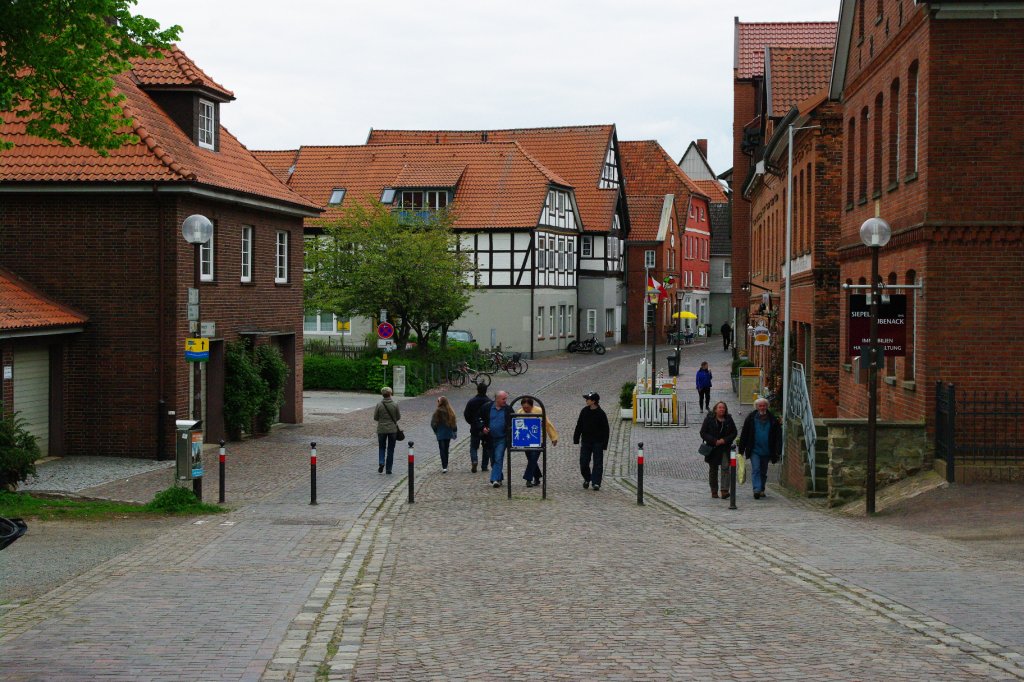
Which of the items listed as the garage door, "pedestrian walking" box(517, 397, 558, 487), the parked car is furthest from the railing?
the parked car

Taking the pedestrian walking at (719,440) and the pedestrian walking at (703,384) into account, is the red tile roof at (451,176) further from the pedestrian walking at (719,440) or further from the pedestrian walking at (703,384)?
the pedestrian walking at (719,440)

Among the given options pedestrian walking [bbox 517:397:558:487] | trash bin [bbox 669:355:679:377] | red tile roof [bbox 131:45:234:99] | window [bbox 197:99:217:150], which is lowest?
pedestrian walking [bbox 517:397:558:487]

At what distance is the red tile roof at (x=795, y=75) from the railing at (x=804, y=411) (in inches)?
645

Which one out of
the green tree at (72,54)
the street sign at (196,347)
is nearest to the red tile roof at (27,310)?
the green tree at (72,54)

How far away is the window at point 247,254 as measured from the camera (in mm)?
29297

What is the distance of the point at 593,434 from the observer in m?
20.6

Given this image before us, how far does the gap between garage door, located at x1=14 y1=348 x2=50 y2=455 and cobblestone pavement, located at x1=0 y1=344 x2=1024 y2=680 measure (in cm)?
616

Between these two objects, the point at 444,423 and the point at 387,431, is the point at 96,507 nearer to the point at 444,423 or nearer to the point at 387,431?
the point at 387,431

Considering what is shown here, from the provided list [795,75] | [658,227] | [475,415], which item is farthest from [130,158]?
[658,227]

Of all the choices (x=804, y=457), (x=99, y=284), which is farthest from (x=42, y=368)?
(x=804, y=457)

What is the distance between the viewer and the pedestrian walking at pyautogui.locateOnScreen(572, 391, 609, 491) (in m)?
20.5

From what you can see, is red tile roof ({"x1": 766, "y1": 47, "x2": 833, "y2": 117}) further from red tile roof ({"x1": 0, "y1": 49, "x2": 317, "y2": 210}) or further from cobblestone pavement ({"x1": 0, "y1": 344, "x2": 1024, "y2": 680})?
cobblestone pavement ({"x1": 0, "y1": 344, "x2": 1024, "y2": 680})

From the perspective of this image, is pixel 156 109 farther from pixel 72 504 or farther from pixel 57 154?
pixel 72 504

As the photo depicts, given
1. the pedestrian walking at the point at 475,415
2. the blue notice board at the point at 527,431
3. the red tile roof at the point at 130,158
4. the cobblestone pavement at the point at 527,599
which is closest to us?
the cobblestone pavement at the point at 527,599
